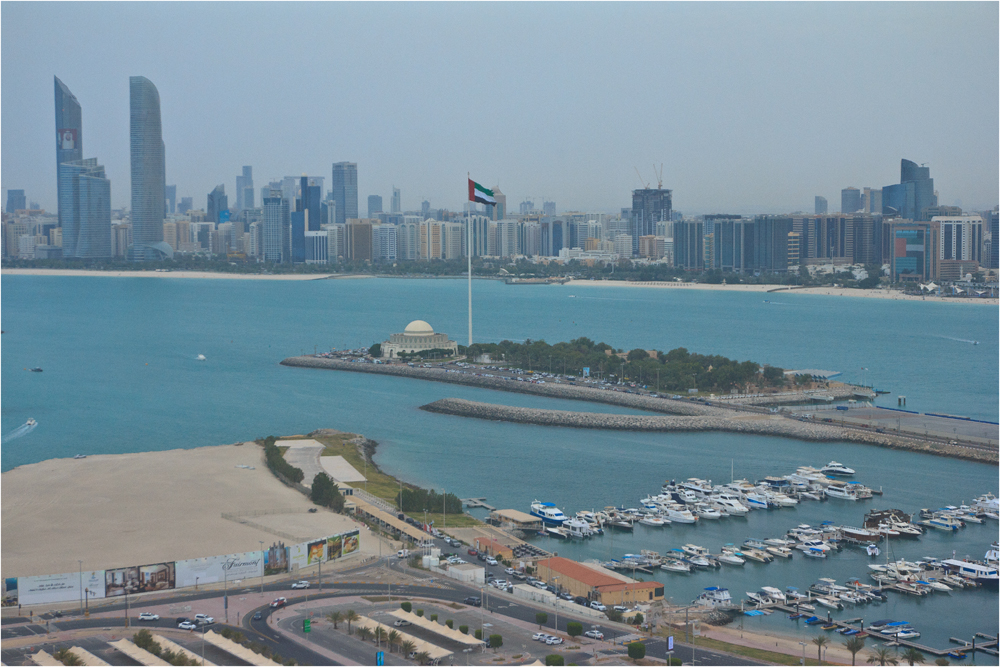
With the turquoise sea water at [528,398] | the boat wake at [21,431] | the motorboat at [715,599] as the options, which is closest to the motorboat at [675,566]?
the turquoise sea water at [528,398]

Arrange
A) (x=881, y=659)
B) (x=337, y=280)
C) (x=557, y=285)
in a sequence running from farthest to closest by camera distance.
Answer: (x=337, y=280) → (x=557, y=285) → (x=881, y=659)

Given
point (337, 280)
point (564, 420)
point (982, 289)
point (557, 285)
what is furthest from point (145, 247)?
point (564, 420)

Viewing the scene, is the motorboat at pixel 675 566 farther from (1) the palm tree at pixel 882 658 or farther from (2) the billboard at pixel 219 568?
(2) the billboard at pixel 219 568

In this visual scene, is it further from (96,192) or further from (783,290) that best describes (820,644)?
(96,192)

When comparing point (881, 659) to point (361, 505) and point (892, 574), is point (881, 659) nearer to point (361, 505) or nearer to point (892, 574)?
point (892, 574)

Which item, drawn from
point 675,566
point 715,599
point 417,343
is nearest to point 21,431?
point 417,343

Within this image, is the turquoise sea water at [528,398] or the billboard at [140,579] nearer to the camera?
the billboard at [140,579]

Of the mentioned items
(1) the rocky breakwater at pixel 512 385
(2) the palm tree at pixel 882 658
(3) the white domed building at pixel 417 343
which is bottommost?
(2) the palm tree at pixel 882 658

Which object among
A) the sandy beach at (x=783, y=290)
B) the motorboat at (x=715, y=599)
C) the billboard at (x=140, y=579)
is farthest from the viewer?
the sandy beach at (x=783, y=290)
